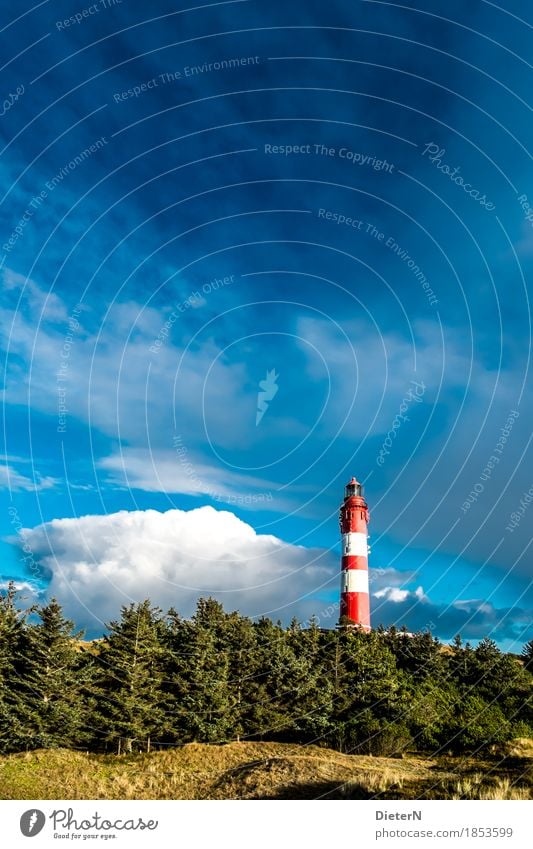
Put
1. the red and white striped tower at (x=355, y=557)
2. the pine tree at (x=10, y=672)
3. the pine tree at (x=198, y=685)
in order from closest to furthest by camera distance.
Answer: the pine tree at (x=10, y=672) < the pine tree at (x=198, y=685) < the red and white striped tower at (x=355, y=557)

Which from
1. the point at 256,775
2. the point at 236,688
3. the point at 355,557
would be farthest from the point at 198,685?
the point at 355,557

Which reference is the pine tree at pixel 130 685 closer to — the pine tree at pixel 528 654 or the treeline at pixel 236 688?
the treeline at pixel 236 688

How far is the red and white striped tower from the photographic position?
225ft

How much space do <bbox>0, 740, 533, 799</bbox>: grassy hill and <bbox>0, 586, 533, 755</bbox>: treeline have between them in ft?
7.10

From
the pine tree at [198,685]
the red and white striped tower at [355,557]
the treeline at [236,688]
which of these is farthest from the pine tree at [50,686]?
the red and white striped tower at [355,557]

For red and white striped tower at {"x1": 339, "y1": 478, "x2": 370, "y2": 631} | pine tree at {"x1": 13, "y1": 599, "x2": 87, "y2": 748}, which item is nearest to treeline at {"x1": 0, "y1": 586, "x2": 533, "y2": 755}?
pine tree at {"x1": 13, "y1": 599, "x2": 87, "y2": 748}

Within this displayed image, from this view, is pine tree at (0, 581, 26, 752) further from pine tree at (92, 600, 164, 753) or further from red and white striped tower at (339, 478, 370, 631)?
red and white striped tower at (339, 478, 370, 631)

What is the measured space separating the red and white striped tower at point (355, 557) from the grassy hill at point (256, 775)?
69.0ft

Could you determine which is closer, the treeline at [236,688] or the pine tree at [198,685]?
the treeline at [236,688]

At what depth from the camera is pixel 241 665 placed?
55031 mm

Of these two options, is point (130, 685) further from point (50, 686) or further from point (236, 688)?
point (236, 688)

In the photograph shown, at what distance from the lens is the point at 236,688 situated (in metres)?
54.2

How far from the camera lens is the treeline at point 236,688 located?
45.9m

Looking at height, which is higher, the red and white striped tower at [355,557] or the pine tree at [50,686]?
the red and white striped tower at [355,557]
